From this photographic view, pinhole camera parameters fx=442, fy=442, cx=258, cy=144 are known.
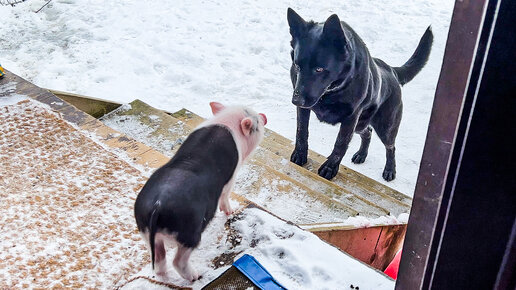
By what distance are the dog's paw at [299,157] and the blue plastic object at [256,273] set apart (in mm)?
1815

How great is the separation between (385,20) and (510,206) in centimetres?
697

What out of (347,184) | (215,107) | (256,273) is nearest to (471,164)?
(256,273)

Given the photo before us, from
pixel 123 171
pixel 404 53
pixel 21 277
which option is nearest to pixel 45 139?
pixel 123 171

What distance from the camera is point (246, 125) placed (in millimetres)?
1959

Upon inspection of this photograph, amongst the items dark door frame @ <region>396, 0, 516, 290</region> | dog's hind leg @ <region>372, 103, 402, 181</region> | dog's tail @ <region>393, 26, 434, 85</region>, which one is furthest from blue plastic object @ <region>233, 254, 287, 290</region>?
dog's tail @ <region>393, 26, 434, 85</region>

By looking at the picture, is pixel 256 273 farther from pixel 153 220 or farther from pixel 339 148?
pixel 339 148

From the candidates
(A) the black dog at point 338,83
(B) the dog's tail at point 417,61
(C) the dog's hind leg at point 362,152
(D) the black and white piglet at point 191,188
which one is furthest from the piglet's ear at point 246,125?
(C) the dog's hind leg at point 362,152

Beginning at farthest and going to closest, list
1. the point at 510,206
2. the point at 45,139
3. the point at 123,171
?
the point at 45,139
the point at 123,171
the point at 510,206

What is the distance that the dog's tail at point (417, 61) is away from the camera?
3.69 meters

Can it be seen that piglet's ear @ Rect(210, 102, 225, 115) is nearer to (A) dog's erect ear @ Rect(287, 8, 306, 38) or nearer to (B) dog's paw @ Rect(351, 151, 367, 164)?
(A) dog's erect ear @ Rect(287, 8, 306, 38)

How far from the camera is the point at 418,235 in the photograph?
2.92 ft

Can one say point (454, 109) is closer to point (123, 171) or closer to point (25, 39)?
point (123, 171)

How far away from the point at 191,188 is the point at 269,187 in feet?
4.27

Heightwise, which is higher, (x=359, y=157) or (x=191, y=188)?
(x=191, y=188)
